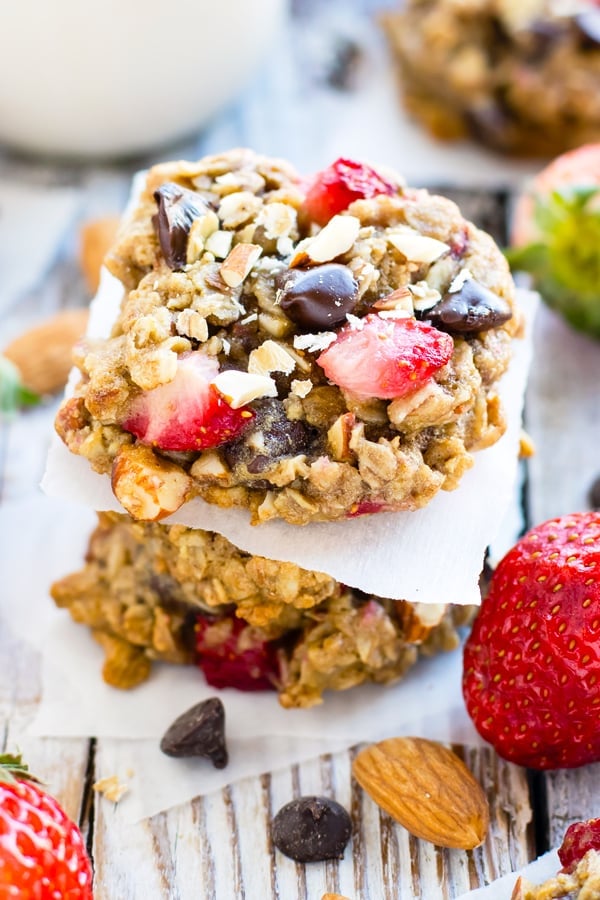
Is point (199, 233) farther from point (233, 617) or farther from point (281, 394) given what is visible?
point (233, 617)

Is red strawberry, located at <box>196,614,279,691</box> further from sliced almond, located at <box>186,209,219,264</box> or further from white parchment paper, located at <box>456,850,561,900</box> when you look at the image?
sliced almond, located at <box>186,209,219,264</box>

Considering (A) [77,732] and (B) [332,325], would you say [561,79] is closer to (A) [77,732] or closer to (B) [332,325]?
(B) [332,325]

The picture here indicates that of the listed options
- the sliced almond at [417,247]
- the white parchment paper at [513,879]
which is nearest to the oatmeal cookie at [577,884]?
the white parchment paper at [513,879]

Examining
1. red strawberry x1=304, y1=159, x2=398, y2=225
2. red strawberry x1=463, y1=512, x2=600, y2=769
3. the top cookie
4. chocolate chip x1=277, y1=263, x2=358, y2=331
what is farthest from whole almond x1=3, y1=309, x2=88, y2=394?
red strawberry x1=463, y1=512, x2=600, y2=769

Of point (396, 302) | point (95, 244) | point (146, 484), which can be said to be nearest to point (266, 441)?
point (146, 484)

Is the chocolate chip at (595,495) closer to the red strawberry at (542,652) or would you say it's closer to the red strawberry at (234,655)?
the red strawberry at (542,652)

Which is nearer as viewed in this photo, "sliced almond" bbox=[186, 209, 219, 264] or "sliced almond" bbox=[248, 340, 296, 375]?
"sliced almond" bbox=[248, 340, 296, 375]
